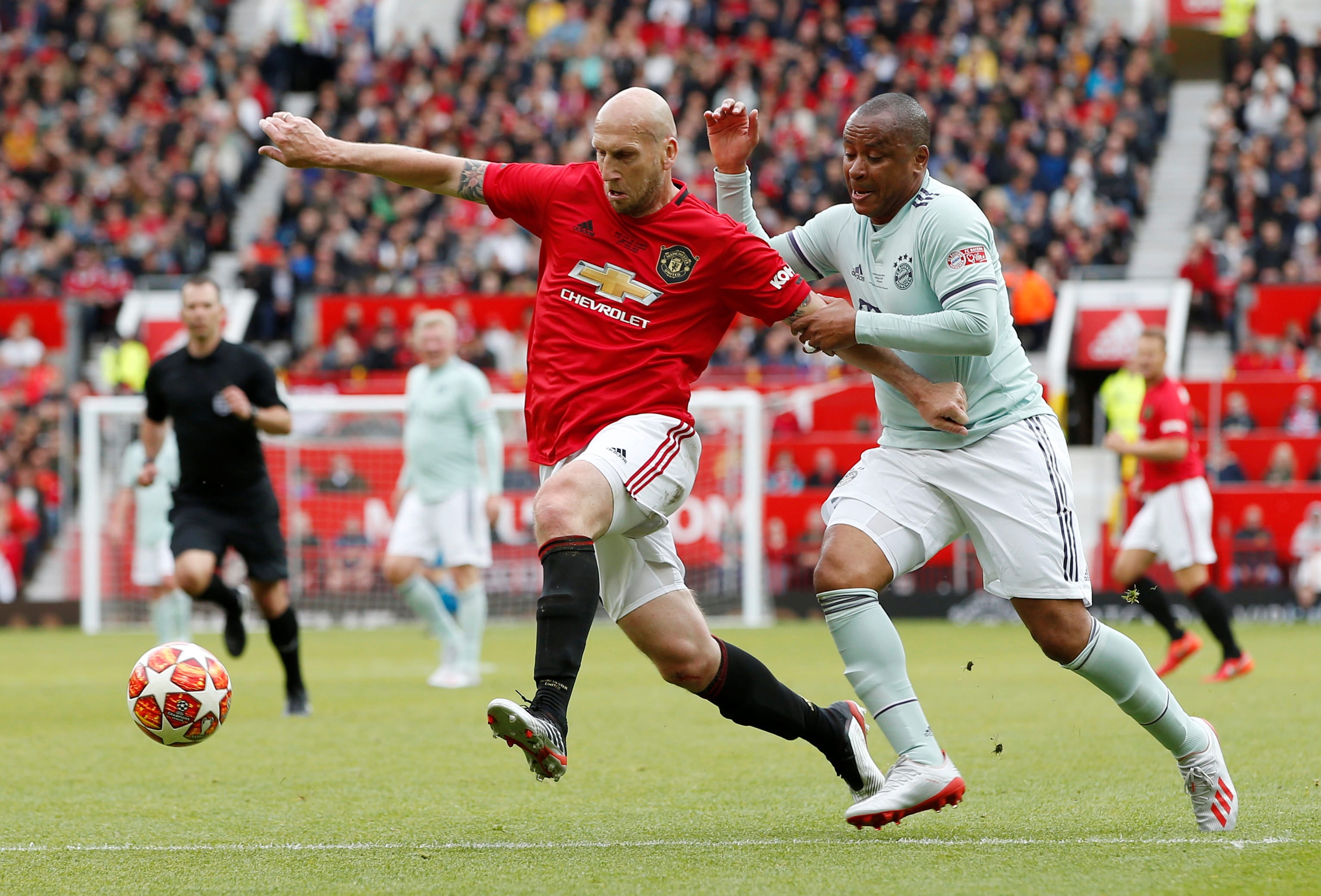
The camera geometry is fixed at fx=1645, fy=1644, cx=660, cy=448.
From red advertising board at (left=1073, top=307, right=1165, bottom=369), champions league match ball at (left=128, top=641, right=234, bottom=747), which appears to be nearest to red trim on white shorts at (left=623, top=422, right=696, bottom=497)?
champions league match ball at (left=128, top=641, right=234, bottom=747)

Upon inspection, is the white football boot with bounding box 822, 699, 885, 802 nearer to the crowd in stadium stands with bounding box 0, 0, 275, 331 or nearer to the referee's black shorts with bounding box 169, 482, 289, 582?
the referee's black shorts with bounding box 169, 482, 289, 582

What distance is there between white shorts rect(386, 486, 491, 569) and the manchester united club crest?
254 inches

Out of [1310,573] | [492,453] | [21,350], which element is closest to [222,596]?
[492,453]

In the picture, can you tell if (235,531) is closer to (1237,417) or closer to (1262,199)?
(1237,417)

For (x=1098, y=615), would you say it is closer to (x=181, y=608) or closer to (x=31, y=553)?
(x=181, y=608)

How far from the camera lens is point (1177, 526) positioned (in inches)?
455

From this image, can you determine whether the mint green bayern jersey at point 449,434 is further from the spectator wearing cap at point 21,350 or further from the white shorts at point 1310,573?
the spectator wearing cap at point 21,350

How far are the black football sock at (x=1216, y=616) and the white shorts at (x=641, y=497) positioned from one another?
672cm

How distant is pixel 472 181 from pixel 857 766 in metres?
2.35

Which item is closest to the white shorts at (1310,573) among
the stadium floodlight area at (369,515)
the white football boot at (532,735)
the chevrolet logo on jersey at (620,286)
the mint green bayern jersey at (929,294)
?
the stadium floodlight area at (369,515)

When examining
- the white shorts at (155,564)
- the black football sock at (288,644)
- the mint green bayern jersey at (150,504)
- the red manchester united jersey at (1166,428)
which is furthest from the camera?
the mint green bayern jersey at (150,504)

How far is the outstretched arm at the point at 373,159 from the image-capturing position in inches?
204

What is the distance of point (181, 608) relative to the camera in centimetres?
1346

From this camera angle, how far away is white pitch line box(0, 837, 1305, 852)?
199 inches
